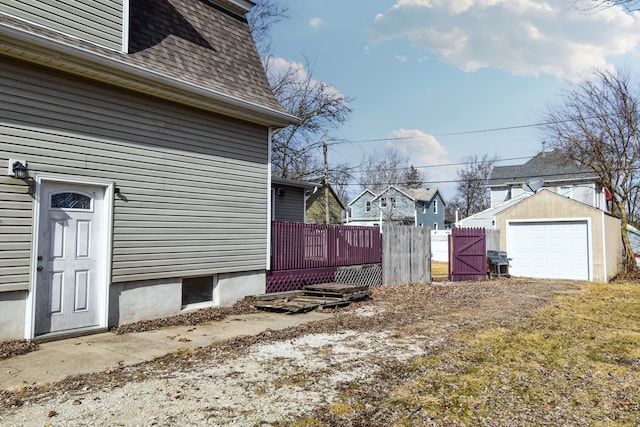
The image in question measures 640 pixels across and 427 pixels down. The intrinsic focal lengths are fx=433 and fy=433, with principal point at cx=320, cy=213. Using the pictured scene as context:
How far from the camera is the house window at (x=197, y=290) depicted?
8.20 meters

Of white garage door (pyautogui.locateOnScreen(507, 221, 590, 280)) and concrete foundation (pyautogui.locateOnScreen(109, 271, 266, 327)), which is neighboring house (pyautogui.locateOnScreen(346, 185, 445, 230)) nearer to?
white garage door (pyautogui.locateOnScreen(507, 221, 590, 280))

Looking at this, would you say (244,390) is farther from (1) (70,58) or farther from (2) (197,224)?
(1) (70,58)

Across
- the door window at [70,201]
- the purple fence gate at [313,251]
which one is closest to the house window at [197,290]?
the purple fence gate at [313,251]

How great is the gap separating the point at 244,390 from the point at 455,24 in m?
14.2

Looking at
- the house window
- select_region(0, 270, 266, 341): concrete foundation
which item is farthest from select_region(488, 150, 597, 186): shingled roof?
the house window

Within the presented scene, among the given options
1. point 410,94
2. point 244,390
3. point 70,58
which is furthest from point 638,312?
point 410,94

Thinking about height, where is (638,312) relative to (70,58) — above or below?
below

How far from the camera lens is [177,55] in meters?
7.84

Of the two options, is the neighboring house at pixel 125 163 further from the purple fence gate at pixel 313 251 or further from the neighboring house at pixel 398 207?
the neighboring house at pixel 398 207

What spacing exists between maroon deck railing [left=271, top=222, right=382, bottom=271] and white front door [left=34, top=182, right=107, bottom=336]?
3.78 meters

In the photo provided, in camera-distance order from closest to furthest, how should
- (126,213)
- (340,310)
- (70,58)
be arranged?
(70,58)
(126,213)
(340,310)

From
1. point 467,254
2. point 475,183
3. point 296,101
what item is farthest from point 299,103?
point 475,183

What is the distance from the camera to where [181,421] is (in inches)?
133

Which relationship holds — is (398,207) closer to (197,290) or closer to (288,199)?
(288,199)
